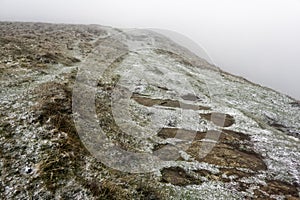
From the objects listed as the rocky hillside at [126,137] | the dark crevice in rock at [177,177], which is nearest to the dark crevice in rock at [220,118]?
the rocky hillside at [126,137]

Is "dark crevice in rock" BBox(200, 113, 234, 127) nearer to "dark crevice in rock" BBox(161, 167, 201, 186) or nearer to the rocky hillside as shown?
the rocky hillside

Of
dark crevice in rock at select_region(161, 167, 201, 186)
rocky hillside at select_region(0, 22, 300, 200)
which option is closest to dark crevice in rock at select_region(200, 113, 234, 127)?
rocky hillside at select_region(0, 22, 300, 200)

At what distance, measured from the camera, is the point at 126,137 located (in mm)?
25047

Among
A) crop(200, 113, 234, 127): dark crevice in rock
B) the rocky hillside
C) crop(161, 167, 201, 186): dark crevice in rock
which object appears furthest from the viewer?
crop(200, 113, 234, 127): dark crevice in rock

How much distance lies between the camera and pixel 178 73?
54250 mm

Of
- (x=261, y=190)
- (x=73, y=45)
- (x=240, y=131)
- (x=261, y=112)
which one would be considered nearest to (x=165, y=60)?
(x=73, y=45)

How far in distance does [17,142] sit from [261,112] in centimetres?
3241

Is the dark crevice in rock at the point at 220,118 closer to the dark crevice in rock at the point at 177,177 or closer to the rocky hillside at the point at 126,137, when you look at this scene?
the rocky hillside at the point at 126,137

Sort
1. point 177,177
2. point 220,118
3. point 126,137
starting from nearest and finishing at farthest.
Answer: point 177,177 < point 126,137 < point 220,118

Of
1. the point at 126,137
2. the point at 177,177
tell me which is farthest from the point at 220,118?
the point at 177,177

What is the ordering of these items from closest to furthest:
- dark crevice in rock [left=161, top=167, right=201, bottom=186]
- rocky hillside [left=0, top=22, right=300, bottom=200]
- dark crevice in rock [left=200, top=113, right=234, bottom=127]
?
rocky hillside [left=0, top=22, right=300, bottom=200] < dark crevice in rock [left=161, top=167, right=201, bottom=186] < dark crevice in rock [left=200, top=113, right=234, bottom=127]

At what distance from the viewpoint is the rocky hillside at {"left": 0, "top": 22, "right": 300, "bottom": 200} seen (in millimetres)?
18484

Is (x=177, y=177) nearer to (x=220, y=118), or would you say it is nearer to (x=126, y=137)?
(x=126, y=137)

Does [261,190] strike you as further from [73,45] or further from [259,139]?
[73,45]
